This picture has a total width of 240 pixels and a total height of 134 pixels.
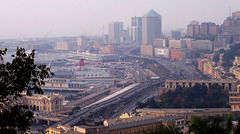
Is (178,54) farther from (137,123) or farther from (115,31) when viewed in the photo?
(115,31)

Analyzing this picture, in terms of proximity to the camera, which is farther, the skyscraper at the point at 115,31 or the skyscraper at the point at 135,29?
the skyscraper at the point at 115,31

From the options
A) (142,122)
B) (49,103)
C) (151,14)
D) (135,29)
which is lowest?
(49,103)

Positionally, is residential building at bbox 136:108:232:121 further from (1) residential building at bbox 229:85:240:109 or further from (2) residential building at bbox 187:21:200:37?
(2) residential building at bbox 187:21:200:37

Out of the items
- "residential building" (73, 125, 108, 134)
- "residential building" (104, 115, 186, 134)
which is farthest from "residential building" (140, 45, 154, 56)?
"residential building" (73, 125, 108, 134)

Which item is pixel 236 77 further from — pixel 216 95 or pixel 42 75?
pixel 42 75

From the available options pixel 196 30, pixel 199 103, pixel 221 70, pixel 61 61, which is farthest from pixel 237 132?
pixel 196 30

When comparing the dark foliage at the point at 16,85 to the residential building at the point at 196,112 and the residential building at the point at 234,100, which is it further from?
the residential building at the point at 234,100

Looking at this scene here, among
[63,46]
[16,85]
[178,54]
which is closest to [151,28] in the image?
[63,46]

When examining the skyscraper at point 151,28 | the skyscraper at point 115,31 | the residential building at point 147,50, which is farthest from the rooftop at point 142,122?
the skyscraper at point 115,31
